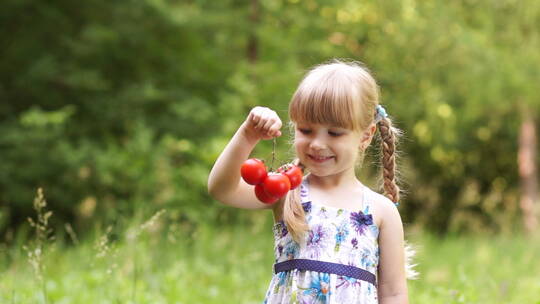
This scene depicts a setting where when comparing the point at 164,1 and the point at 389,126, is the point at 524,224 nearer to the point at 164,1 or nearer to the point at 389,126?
the point at 164,1

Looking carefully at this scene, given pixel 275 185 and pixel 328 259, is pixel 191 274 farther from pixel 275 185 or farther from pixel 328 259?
pixel 275 185

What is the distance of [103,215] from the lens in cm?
762

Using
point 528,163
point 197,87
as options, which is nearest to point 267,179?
point 197,87

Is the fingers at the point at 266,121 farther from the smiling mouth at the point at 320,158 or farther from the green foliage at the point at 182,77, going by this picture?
the green foliage at the point at 182,77

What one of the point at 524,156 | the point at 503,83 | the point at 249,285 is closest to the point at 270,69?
the point at 249,285

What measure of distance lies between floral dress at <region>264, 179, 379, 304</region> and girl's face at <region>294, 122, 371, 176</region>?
0.13 m

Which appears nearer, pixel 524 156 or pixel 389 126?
pixel 389 126

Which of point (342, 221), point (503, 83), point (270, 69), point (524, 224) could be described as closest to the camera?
point (342, 221)

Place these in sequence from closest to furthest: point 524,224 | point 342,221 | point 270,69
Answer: point 342,221
point 270,69
point 524,224

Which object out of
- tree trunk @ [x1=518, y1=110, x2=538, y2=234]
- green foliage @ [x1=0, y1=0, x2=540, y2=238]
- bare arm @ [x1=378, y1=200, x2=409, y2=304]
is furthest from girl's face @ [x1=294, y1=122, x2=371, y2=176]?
tree trunk @ [x1=518, y1=110, x2=538, y2=234]

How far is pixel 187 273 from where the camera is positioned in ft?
15.9

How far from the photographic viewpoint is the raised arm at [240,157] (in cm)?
206

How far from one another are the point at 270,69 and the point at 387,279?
200 inches

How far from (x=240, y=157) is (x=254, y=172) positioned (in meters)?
0.18
